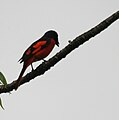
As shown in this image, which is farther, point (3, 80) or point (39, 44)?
point (39, 44)

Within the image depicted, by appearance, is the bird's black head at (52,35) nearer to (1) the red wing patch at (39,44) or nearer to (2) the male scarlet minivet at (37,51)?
(2) the male scarlet minivet at (37,51)

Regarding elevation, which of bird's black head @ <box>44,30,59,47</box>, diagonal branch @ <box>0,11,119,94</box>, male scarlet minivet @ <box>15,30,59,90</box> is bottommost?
diagonal branch @ <box>0,11,119,94</box>

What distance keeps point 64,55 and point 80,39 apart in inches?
5.6

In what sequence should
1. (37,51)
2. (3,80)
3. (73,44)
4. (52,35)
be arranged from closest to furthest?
(73,44)
(3,80)
(37,51)
(52,35)

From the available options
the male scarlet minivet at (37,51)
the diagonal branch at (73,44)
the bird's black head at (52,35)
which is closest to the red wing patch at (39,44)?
the male scarlet minivet at (37,51)

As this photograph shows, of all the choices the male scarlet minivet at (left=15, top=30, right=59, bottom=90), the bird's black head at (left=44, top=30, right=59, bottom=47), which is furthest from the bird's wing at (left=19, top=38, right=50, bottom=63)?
the bird's black head at (left=44, top=30, right=59, bottom=47)

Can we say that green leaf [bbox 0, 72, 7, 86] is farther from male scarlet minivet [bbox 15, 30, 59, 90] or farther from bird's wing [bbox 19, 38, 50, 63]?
bird's wing [bbox 19, 38, 50, 63]

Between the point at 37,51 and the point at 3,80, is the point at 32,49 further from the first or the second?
the point at 3,80

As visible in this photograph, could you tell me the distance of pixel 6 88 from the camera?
1935mm

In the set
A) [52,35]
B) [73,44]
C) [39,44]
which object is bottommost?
[73,44]

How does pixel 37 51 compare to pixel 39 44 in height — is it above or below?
A: below

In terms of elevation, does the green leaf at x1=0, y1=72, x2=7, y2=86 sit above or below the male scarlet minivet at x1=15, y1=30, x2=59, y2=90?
below

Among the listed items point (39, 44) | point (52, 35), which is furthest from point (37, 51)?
point (52, 35)

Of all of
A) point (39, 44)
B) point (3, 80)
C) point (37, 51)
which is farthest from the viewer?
point (39, 44)
